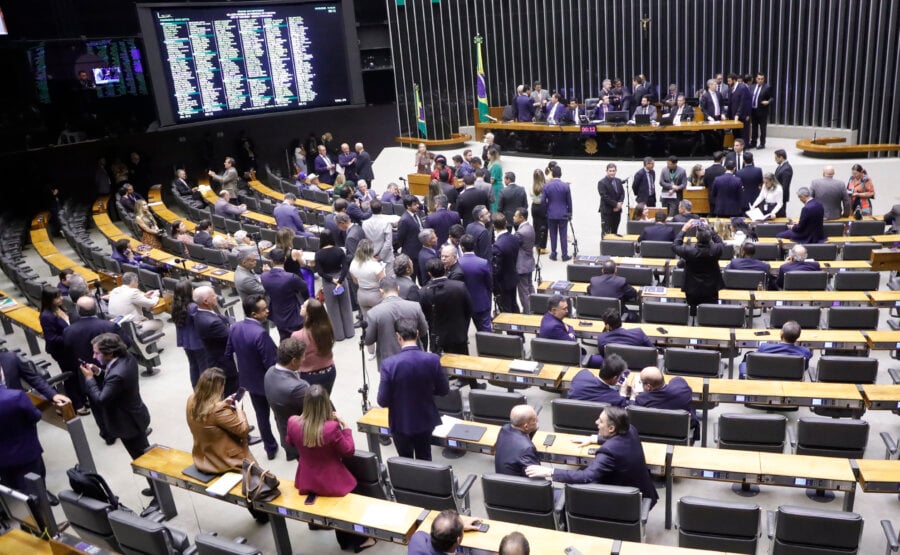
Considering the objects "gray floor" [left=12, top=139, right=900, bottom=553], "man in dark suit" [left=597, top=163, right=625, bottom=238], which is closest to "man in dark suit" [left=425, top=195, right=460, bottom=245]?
"gray floor" [left=12, top=139, right=900, bottom=553]

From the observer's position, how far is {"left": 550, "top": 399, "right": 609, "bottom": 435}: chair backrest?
5.33 metres

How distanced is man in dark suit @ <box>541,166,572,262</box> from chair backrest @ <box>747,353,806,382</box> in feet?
14.7

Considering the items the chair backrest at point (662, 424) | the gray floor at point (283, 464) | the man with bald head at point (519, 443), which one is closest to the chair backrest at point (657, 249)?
the gray floor at point (283, 464)

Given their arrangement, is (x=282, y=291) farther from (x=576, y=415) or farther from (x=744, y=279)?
(x=744, y=279)

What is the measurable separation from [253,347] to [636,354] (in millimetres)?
3177

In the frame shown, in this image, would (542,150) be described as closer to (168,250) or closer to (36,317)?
(168,250)

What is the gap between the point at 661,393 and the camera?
529 cm

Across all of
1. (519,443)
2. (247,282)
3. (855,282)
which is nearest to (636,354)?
(519,443)

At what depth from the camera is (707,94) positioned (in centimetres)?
1563

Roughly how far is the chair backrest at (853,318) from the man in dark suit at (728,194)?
407cm

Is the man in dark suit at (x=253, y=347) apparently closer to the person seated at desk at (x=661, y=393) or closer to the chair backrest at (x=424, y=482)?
the chair backrest at (x=424, y=482)

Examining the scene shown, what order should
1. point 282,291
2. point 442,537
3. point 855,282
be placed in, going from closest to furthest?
point 442,537
point 282,291
point 855,282

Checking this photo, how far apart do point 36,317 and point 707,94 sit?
13400 mm

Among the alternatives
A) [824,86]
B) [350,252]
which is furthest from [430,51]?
[350,252]
